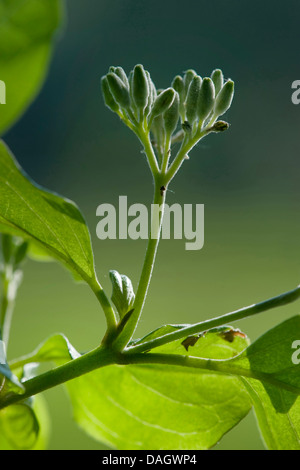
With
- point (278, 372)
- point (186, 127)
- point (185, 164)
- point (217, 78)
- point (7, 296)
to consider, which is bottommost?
point (278, 372)

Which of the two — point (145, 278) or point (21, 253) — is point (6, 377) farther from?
point (21, 253)

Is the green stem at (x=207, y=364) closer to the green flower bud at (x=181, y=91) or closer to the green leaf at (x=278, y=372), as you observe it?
the green leaf at (x=278, y=372)

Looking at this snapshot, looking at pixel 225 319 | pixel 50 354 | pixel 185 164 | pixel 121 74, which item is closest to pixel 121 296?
pixel 225 319

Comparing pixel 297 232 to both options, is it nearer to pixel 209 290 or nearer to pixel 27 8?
pixel 209 290

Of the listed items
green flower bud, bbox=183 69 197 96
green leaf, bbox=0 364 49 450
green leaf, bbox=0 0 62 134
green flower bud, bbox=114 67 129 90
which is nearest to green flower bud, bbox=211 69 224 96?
green flower bud, bbox=183 69 197 96

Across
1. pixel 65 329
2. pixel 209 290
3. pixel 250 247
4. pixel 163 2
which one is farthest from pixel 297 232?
pixel 163 2

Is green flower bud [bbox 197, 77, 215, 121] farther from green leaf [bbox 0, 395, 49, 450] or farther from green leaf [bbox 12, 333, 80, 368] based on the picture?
green leaf [bbox 0, 395, 49, 450]
